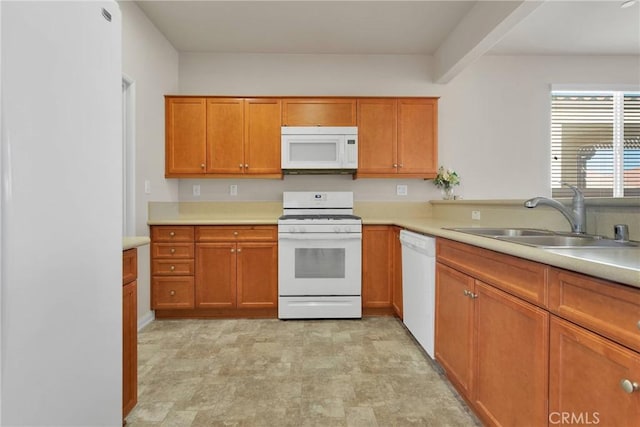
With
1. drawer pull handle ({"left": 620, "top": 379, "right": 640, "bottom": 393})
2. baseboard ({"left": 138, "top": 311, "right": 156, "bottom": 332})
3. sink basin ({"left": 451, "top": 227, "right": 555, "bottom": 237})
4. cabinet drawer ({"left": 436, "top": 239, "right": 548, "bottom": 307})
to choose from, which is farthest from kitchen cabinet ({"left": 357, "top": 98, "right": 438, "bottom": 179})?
drawer pull handle ({"left": 620, "top": 379, "right": 640, "bottom": 393})

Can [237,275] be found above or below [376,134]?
below

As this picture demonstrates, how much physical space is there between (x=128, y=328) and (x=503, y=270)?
1591 millimetres

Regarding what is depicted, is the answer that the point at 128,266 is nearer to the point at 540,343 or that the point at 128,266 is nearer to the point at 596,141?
the point at 540,343

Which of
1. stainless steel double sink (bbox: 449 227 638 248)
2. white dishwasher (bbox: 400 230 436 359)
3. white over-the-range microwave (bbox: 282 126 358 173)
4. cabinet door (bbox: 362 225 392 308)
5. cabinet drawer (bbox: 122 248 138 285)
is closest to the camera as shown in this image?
stainless steel double sink (bbox: 449 227 638 248)

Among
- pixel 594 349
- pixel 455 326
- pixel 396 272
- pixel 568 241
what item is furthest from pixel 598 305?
pixel 396 272

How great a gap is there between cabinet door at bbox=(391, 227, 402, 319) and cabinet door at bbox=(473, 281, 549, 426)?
144 centimetres

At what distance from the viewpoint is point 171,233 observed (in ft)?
10.1

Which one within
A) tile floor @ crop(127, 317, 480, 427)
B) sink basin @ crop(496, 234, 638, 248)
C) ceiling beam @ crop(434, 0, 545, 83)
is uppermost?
ceiling beam @ crop(434, 0, 545, 83)

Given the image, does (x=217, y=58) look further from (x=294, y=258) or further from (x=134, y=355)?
(x=134, y=355)

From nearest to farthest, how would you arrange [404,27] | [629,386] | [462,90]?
[629,386]
[404,27]
[462,90]

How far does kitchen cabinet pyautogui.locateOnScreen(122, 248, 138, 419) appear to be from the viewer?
1483 mm

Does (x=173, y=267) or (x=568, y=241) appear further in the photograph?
(x=173, y=267)

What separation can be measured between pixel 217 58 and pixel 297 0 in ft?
4.42

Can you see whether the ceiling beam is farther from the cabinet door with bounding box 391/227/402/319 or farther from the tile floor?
the tile floor
